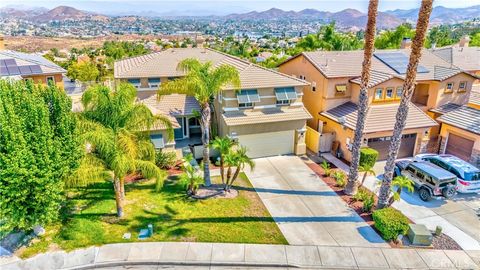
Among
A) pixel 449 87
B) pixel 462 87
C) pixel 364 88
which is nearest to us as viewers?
pixel 364 88

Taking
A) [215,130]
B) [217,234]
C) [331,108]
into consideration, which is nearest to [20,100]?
[217,234]

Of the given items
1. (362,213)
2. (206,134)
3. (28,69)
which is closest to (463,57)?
(362,213)

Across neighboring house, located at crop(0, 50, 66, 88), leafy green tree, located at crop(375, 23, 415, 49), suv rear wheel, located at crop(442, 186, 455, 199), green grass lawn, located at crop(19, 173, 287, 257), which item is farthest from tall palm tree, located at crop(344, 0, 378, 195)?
leafy green tree, located at crop(375, 23, 415, 49)

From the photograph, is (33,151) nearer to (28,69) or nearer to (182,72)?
(182,72)

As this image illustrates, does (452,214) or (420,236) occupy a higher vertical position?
(420,236)

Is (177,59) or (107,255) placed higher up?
(177,59)

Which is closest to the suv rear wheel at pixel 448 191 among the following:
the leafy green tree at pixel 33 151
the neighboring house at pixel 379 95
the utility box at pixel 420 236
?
the utility box at pixel 420 236

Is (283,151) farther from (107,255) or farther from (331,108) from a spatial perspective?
(107,255)

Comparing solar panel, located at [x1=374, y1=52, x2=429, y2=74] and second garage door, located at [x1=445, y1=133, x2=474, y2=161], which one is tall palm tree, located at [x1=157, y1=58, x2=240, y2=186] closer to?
solar panel, located at [x1=374, y1=52, x2=429, y2=74]
